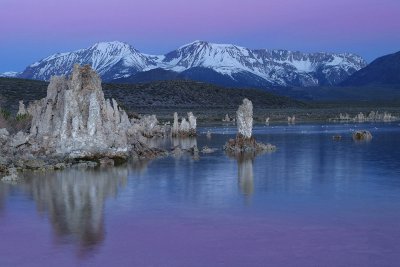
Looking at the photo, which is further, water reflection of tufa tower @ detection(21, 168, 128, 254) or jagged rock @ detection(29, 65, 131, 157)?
jagged rock @ detection(29, 65, 131, 157)

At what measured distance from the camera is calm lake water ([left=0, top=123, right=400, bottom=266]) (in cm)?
1488

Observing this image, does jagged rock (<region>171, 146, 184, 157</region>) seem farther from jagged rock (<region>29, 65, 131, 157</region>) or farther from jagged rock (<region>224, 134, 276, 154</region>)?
jagged rock (<region>29, 65, 131, 157</region>)

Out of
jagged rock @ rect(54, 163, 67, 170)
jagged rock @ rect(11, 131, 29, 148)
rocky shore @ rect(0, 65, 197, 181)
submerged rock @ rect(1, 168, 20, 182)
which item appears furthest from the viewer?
jagged rock @ rect(11, 131, 29, 148)

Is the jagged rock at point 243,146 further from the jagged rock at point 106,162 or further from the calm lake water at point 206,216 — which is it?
the jagged rock at point 106,162

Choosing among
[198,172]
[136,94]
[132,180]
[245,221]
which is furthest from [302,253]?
[136,94]

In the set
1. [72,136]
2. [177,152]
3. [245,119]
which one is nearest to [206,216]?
[72,136]

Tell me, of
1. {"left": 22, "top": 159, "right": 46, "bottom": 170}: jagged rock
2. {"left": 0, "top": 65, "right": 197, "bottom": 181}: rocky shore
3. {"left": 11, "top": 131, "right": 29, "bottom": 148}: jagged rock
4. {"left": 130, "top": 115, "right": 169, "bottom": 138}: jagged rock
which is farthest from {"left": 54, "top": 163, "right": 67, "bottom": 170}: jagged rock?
{"left": 130, "top": 115, "right": 169, "bottom": 138}: jagged rock

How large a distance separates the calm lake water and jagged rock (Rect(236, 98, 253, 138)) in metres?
7.85

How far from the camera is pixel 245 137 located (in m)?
42.4

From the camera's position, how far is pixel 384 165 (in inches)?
1292

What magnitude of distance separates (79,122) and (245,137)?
12.6 meters

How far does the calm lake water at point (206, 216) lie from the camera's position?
1488cm

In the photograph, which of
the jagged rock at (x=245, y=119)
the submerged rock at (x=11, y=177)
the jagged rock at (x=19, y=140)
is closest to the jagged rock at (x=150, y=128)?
the jagged rock at (x=245, y=119)

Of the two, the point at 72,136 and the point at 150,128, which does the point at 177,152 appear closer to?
the point at 72,136
